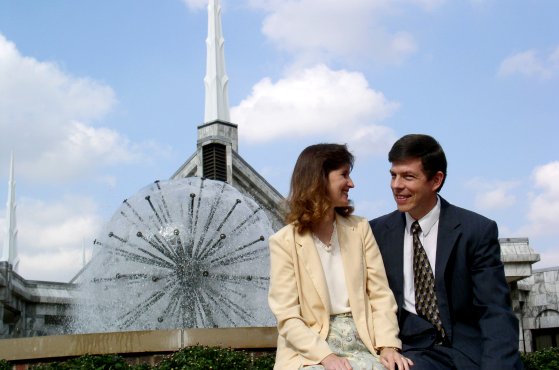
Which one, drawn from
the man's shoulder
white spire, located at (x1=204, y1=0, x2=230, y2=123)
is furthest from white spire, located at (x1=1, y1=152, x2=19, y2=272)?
the man's shoulder

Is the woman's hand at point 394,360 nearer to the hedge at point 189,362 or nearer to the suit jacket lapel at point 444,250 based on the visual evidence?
the suit jacket lapel at point 444,250

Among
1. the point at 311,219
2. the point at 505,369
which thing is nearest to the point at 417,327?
the point at 505,369

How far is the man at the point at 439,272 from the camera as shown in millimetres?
3652

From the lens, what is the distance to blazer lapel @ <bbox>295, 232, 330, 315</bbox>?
142 inches

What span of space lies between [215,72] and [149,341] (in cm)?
2179

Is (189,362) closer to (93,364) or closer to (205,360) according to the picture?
(205,360)

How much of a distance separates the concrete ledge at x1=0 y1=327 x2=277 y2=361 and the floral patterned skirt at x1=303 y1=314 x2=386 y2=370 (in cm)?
386

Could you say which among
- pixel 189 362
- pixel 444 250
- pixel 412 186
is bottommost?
pixel 189 362

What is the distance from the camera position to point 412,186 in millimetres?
3801

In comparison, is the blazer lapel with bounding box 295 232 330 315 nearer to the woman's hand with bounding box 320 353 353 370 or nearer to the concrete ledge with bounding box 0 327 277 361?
the woman's hand with bounding box 320 353 353 370

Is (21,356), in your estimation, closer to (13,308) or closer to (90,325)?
(90,325)

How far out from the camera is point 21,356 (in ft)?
25.6

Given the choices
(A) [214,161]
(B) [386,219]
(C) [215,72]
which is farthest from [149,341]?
(C) [215,72]

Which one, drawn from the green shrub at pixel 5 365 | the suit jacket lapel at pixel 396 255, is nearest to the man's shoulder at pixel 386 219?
the suit jacket lapel at pixel 396 255
